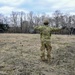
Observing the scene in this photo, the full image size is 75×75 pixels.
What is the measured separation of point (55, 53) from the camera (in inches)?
447

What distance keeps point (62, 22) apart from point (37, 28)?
27412mm

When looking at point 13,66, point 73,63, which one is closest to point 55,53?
point 73,63

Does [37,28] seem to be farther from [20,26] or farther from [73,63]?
[20,26]

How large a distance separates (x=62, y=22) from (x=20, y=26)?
20.2 feet

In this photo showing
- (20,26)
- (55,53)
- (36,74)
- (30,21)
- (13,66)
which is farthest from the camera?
(30,21)

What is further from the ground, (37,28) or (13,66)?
(37,28)

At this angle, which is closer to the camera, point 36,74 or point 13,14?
point 36,74

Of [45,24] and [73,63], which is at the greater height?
[45,24]

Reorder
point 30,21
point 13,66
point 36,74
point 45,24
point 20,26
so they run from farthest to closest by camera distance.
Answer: point 30,21, point 20,26, point 45,24, point 13,66, point 36,74

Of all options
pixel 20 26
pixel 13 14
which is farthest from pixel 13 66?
pixel 13 14

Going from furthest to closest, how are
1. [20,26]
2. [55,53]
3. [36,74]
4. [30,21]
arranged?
[30,21]
[20,26]
[55,53]
[36,74]

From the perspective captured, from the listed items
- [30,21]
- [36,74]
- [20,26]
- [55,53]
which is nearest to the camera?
[36,74]

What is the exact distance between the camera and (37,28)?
9.52 metres

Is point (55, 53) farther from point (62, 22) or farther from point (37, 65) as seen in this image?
point (62, 22)
